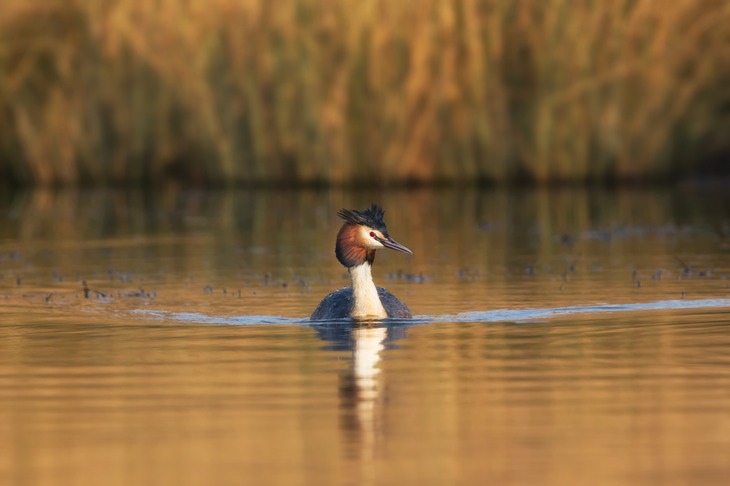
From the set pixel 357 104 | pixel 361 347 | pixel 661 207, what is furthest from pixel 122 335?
pixel 357 104

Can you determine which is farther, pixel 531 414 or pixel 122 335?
pixel 122 335

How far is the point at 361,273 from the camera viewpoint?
13031 millimetres

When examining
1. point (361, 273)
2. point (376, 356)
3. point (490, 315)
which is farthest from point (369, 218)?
point (376, 356)

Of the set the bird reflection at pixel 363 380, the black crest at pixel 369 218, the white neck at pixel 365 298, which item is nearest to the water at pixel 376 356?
the bird reflection at pixel 363 380

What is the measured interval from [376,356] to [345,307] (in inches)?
89.0

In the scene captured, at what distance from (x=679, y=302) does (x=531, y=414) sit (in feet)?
17.8

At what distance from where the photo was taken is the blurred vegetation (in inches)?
990

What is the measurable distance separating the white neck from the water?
0.18m

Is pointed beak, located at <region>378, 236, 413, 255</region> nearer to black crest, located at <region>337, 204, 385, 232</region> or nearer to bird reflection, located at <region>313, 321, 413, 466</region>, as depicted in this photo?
black crest, located at <region>337, 204, 385, 232</region>

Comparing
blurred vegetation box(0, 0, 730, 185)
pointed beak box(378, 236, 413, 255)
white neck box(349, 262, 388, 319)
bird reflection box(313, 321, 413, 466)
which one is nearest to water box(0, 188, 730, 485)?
bird reflection box(313, 321, 413, 466)

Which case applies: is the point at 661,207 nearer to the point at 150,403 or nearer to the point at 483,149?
the point at 483,149

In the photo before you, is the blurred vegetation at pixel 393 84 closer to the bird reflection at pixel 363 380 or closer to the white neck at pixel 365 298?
the white neck at pixel 365 298

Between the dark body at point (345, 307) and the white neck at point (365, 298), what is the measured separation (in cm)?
5

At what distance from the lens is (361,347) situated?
1141 centimetres
